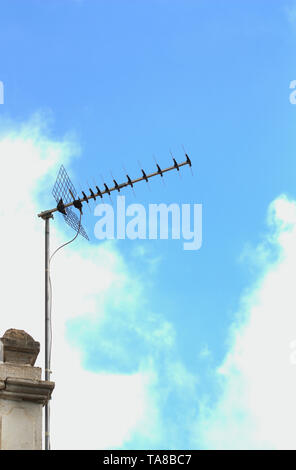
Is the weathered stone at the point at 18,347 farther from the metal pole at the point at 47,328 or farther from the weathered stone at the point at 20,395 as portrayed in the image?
the metal pole at the point at 47,328

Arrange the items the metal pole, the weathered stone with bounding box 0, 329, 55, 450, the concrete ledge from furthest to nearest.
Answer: the metal pole < the concrete ledge < the weathered stone with bounding box 0, 329, 55, 450

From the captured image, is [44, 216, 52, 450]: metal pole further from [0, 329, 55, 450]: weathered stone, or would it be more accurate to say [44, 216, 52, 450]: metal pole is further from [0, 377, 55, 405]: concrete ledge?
[0, 377, 55, 405]: concrete ledge


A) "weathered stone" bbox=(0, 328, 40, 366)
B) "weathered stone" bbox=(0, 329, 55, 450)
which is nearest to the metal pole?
"weathered stone" bbox=(0, 329, 55, 450)

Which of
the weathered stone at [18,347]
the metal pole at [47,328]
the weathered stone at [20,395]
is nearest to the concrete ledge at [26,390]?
the weathered stone at [20,395]

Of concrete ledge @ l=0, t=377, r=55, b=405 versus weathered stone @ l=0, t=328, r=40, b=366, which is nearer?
concrete ledge @ l=0, t=377, r=55, b=405

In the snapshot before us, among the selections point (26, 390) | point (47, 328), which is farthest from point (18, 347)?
point (47, 328)

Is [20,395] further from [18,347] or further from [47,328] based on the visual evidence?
[47,328]

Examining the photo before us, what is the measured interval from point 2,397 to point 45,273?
13.6 ft

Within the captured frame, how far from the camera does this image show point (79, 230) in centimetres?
2764
